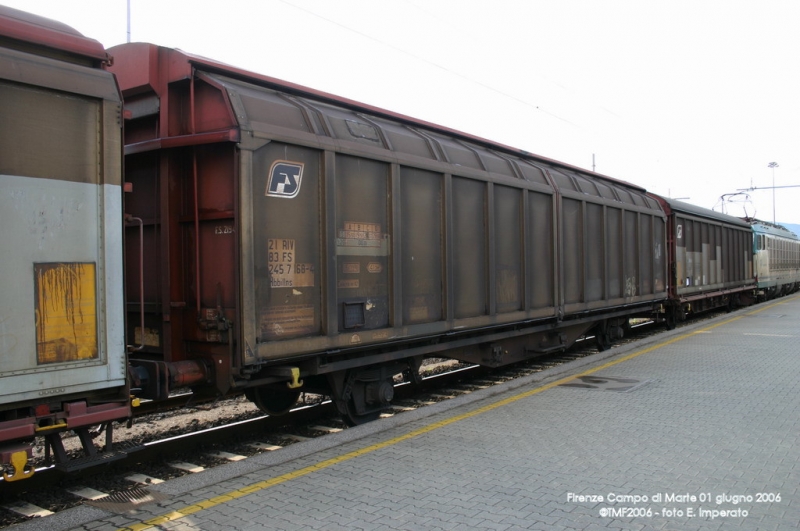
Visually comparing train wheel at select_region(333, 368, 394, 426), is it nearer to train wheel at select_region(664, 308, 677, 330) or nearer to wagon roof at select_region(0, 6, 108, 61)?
wagon roof at select_region(0, 6, 108, 61)

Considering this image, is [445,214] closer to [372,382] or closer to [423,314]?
[423,314]

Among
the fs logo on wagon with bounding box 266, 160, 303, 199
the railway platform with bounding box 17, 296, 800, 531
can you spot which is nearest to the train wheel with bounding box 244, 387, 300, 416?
the railway platform with bounding box 17, 296, 800, 531

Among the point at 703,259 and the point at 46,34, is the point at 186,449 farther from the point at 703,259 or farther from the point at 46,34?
the point at 703,259

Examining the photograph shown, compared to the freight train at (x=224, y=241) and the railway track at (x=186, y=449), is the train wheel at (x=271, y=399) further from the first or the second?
the railway track at (x=186, y=449)

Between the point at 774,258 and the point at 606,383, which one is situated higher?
the point at 774,258

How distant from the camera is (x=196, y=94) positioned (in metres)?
5.32

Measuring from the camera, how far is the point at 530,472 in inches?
180

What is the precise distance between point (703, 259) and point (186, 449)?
16534 millimetres

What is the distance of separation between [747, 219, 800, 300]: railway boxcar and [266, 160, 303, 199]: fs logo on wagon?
2417 centimetres

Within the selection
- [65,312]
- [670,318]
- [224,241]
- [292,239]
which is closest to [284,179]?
[292,239]

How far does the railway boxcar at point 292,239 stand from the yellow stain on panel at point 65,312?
24.0 inches

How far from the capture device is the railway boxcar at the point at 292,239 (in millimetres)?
5090

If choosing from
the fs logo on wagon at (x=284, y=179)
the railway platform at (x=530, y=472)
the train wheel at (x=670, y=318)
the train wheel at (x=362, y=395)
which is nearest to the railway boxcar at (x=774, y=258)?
the train wheel at (x=670, y=318)

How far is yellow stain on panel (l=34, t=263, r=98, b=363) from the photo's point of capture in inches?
151
